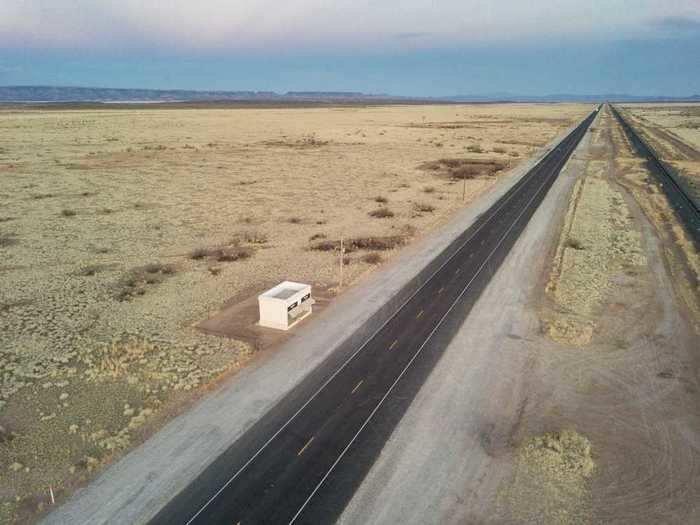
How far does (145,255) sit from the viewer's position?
4153 centimetres

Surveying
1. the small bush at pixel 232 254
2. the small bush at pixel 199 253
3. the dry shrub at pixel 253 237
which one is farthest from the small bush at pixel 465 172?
the small bush at pixel 199 253

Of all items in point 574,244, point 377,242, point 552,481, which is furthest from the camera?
point 377,242

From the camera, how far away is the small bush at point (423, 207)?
191 feet

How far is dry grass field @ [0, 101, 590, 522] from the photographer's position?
68.5 feet

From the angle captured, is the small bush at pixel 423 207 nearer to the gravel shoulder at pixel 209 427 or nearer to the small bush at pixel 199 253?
the gravel shoulder at pixel 209 427

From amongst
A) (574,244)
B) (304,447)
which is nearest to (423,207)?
(574,244)

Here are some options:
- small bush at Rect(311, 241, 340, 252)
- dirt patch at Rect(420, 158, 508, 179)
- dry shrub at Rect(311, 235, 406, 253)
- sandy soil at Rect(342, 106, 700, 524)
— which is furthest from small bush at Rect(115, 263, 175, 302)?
dirt patch at Rect(420, 158, 508, 179)

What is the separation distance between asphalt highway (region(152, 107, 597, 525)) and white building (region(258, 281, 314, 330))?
187 inches

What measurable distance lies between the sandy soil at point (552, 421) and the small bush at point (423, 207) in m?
22.9

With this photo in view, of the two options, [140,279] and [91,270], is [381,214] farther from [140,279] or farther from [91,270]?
[91,270]

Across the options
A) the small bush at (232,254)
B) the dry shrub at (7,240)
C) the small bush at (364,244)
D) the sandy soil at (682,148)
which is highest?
the sandy soil at (682,148)

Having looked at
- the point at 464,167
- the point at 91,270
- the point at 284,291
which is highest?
the point at 464,167

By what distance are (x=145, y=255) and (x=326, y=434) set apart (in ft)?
91.5

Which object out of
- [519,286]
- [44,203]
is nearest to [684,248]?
[519,286]
